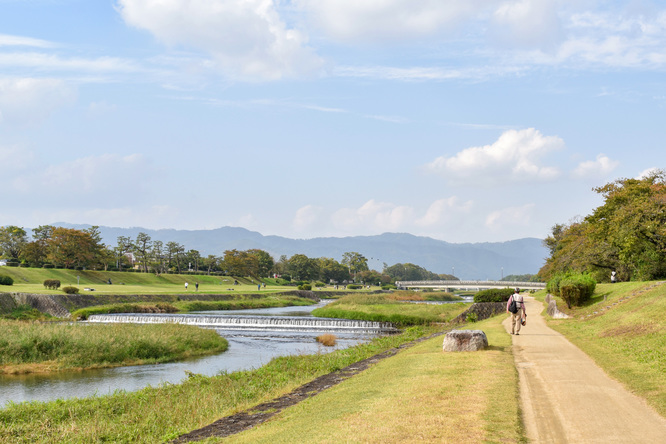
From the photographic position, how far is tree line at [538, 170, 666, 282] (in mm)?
43406

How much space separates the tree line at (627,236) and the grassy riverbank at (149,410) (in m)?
30.3

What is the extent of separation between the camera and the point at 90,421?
1723 cm

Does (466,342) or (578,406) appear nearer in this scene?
(578,406)

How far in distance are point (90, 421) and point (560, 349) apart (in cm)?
1741

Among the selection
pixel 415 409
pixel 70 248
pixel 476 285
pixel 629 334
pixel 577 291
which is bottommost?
pixel 476 285

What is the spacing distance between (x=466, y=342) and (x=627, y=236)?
2806 cm

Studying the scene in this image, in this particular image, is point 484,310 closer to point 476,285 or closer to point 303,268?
point 476,285

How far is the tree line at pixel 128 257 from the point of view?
355ft

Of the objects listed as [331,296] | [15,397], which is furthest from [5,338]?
[331,296]

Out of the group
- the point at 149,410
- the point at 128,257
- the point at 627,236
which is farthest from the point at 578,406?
the point at 128,257

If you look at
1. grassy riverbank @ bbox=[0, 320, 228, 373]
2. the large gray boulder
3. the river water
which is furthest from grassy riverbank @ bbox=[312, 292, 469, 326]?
the large gray boulder

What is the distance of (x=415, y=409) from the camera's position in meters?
12.6

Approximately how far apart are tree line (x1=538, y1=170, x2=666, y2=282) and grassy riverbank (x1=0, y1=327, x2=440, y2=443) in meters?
30.3

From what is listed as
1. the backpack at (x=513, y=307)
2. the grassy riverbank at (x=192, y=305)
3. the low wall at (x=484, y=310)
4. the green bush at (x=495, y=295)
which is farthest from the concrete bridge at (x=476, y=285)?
the backpack at (x=513, y=307)
